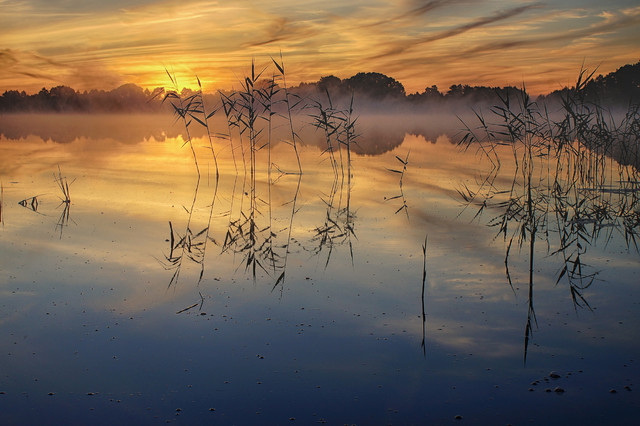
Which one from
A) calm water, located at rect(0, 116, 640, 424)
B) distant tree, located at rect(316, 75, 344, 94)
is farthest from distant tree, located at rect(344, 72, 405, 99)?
calm water, located at rect(0, 116, 640, 424)

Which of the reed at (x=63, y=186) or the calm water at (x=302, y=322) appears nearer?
the calm water at (x=302, y=322)

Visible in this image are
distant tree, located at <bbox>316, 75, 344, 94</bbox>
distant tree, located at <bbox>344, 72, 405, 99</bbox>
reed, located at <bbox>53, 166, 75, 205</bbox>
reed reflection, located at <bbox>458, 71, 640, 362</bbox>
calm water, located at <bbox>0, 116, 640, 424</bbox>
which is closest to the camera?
calm water, located at <bbox>0, 116, 640, 424</bbox>

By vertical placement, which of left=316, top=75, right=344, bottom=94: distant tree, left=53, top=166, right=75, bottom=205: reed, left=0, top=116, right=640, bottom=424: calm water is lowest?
left=0, top=116, right=640, bottom=424: calm water

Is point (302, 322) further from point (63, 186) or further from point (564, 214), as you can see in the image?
point (63, 186)

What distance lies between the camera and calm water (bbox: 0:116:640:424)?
2.67 metres

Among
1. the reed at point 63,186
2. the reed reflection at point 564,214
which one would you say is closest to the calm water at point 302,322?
the reed reflection at point 564,214

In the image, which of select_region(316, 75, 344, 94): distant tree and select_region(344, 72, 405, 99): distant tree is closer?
select_region(316, 75, 344, 94): distant tree

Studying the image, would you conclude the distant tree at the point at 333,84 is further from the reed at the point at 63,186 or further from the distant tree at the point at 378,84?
the reed at the point at 63,186

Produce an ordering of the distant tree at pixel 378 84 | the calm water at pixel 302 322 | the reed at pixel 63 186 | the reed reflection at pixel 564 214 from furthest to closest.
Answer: the distant tree at pixel 378 84 → the reed at pixel 63 186 → the reed reflection at pixel 564 214 → the calm water at pixel 302 322

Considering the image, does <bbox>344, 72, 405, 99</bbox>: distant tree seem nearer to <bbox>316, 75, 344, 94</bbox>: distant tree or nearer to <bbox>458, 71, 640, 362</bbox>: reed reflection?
<bbox>316, 75, 344, 94</bbox>: distant tree

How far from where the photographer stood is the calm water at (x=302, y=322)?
8.77ft

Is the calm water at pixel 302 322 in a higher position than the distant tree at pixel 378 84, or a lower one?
lower

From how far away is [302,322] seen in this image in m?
3.61

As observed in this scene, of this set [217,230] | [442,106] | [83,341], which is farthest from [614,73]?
[83,341]
